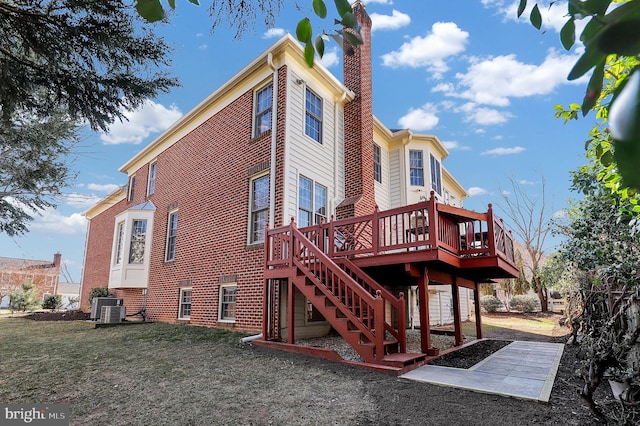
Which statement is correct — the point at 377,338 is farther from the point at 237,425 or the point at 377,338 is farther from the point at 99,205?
the point at 99,205

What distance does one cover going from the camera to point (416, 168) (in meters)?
14.7

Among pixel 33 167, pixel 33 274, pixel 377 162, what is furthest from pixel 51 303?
pixel 377 162

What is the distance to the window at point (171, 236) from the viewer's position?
43.3 feet

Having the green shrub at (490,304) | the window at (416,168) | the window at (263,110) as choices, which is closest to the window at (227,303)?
the window at (263,110)

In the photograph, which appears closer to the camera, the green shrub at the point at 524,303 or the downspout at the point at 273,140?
the downspout at the point at 273,140

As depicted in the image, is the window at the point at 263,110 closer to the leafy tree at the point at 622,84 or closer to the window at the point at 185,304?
the window at the point at 185,304

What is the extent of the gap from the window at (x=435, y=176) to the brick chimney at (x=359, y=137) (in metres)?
4.61

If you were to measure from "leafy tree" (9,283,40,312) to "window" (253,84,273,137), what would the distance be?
20121mm

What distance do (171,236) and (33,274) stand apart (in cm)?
3154

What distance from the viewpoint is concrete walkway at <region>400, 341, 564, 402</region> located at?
16.5 ft

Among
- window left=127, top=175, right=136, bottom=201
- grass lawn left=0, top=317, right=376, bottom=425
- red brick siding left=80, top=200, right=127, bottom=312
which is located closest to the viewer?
grass lawn left=0, top=317, right=376, bottom=425

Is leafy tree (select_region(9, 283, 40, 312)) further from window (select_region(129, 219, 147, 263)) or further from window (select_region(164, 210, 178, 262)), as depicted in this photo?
window (select_region(164, 210, 178, 262))

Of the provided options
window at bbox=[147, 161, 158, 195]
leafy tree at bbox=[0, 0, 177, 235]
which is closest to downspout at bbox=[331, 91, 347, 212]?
leafy tree at bbox=[0, 0, 177, 235]

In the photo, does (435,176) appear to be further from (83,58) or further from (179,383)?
(83,58)
